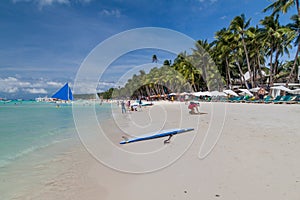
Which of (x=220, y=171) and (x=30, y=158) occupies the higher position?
(x=220, y=171)

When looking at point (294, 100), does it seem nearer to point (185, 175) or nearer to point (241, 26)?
point (241, 26)

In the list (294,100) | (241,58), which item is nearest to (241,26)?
(241,58)

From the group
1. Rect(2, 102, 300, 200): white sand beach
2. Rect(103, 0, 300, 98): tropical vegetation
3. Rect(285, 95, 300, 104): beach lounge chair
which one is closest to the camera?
Rect(2, 102, 300, 200): white sand beach

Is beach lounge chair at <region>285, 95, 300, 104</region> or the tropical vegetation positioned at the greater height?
the tropical vegetation

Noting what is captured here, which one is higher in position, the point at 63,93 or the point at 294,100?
the point at 63,93

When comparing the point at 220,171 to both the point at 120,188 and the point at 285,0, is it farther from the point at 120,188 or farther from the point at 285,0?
the point at 285,0

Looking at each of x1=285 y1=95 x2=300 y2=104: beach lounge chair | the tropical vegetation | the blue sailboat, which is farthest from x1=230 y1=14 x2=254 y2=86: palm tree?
the blue sailboat

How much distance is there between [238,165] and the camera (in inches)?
148

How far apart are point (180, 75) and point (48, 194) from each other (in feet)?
158

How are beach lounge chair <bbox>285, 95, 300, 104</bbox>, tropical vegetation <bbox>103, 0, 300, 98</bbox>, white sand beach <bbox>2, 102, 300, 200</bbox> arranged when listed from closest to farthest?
white sand beach <bbox>2, 102, 300, 200</bbox>
beach lounge chair <bbox>285, 95, 300, 104</bbox>
tropical vegetation <bbox>103, 0, 300, 98</bbox>

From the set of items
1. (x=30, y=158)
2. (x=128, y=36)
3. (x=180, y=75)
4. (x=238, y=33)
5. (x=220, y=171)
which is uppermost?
(x=238, y=33)

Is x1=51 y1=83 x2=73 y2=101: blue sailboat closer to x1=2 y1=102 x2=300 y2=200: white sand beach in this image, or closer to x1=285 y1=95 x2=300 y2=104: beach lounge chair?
x1=2 y1=102 x2=300 y2=200: white sand beach

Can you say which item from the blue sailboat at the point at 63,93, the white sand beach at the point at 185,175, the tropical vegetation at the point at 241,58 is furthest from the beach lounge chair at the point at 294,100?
the blue sailboat at the point at 63,93

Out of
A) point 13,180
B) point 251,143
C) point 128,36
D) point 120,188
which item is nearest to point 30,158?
point 13,180
